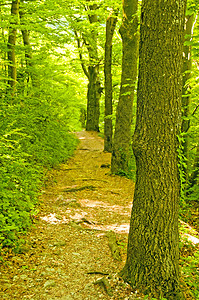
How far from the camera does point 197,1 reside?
226 inches

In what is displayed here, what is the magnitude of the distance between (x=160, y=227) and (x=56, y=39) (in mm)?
11845

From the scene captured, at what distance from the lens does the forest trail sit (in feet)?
10.4

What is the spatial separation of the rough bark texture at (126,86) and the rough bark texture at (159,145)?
538 cm

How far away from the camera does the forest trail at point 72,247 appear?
10.4 feet

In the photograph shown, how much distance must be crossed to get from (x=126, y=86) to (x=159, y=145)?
20.7ft

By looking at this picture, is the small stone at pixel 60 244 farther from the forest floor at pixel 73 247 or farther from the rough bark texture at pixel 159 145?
the rough bark texture at pixel 159 145

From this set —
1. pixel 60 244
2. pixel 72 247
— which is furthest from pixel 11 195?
pixel 72 247

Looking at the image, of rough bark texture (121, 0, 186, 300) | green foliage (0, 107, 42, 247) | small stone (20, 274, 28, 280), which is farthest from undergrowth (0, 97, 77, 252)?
rough bark texture (121, 0, 186, 300)

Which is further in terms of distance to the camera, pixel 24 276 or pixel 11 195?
pixel 11 195

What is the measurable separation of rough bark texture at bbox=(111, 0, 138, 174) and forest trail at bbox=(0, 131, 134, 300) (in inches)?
55.6

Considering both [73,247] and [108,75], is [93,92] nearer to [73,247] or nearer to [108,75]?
[108,75]

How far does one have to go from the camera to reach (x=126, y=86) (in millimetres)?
8953

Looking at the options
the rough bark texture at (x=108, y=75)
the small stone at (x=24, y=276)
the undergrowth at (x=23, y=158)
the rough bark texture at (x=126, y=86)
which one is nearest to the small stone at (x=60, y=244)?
the undergrowth at (x=23, y=158)

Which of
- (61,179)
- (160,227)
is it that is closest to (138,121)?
(160,227)
